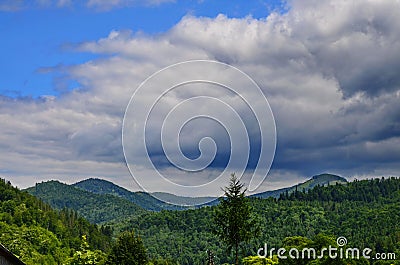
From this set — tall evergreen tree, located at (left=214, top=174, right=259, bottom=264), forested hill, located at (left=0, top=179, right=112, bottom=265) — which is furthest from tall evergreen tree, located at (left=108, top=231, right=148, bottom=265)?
forested hill, located at (left=0, top=179, right=112, bottom=265)

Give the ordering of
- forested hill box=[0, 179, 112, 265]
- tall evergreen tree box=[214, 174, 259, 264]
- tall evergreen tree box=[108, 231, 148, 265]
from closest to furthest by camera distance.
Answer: tall evergreen tree box=[214, 174, 259, 264], tall evergreen tree box=[108, 231, 148, 265], forested hill box=[0, 179, 112, 265]

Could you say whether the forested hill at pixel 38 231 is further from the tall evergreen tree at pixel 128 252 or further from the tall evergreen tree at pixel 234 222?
the tall evergreen tree at pixel 234 222

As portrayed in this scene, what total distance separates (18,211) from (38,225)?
6840 millimetres

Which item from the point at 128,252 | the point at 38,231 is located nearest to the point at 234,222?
the point at 128,252

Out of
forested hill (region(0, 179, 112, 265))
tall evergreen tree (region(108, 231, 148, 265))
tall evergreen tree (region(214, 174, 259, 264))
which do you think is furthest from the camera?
forested hill (region(0, 179, 112, 265))

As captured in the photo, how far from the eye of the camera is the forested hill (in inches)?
4706

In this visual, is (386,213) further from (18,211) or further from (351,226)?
(18,211)

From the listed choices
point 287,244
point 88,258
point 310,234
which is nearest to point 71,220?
point 310,234

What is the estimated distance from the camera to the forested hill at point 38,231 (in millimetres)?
119531

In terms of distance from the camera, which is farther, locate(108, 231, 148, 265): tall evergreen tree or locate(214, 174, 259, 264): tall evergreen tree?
locate(108, 231, 148, 265): tall evergreen tree

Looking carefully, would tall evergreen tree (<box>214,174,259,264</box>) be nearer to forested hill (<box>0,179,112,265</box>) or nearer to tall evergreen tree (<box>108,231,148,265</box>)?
tall evergreen tree (<box>108,231,148,265</box>)

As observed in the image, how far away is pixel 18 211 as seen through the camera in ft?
489

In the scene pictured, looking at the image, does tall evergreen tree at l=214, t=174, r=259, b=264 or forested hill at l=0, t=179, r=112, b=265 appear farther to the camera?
forested hill at l=0, t=179, r=112, b=265

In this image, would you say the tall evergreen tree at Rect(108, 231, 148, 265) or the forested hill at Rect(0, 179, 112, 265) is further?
the forested hill at Rect(0, 179, 112, 265)
